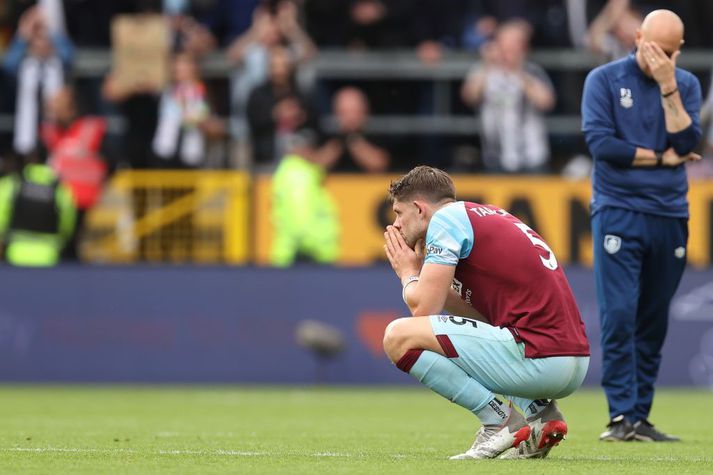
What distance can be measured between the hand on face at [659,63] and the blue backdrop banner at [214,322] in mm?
7262

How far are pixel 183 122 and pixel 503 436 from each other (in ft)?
35.7

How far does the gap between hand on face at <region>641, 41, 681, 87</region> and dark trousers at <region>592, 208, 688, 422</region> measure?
0.83 m

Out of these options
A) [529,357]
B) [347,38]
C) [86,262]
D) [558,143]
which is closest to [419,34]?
[347,38]

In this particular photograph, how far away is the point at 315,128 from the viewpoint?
17703 mm

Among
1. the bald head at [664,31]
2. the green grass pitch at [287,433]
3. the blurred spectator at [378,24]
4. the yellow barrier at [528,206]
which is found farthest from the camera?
the blurred spectator at [378,24]

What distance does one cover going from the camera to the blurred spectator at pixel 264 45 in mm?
18047

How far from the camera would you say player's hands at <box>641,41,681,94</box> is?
367 inches

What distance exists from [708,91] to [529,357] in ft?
37.8

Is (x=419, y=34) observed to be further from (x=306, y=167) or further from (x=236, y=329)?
(x=236, y=329)

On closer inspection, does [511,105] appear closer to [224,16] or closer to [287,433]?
[224,16]

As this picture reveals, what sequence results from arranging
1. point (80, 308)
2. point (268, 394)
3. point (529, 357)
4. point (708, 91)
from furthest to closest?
point (708, 91)
point (80, 308)
point (268, 394)
point (529, 357)

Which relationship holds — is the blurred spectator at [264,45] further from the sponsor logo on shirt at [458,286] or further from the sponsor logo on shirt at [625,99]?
the sponsor logo on shirt at [458,286]

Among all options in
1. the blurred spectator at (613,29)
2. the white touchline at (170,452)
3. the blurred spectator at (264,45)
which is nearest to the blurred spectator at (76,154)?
the blurred spectator at (264,45)

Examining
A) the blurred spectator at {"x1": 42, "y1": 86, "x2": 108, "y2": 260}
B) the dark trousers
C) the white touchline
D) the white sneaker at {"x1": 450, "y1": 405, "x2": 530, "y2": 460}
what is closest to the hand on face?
the dark trousers
